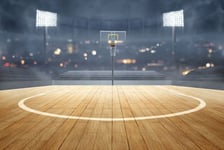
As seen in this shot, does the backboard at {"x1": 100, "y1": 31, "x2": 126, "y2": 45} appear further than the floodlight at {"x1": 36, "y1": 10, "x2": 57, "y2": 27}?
No

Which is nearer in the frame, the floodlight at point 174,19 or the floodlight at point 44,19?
the floodlight at point 44,19

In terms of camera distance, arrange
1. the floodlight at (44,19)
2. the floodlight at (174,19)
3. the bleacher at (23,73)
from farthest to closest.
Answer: the floodlight at (174,19)
the floodlight at (44,19)
the bleacher at (23,73)

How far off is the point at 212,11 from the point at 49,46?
99.4ft

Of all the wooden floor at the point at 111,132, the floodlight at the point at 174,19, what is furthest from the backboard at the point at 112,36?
the wooden floor at the point at 111,132

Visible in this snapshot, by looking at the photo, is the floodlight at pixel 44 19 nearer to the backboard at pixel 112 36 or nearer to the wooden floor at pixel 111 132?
the backboard at pixel 112 36

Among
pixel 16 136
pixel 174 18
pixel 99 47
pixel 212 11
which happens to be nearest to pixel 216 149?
pixel 16 136

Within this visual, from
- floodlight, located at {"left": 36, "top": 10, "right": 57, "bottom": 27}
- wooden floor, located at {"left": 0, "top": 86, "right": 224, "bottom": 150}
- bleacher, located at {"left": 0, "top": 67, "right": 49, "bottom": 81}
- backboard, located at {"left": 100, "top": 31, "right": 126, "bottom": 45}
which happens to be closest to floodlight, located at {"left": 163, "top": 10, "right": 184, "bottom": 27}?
backboard, located at {"left": 100, "top": 31, "right": 126, "bottom": 45}

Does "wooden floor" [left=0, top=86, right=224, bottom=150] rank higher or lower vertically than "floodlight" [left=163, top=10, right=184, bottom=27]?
lower

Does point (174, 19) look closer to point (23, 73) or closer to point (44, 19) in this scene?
point (44, 19)

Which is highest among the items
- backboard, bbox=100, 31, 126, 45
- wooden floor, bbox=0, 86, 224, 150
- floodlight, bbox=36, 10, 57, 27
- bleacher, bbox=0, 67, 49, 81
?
floodlight, bbox=36, 10, 57, 27

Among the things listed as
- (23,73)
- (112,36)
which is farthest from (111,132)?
(23,73)

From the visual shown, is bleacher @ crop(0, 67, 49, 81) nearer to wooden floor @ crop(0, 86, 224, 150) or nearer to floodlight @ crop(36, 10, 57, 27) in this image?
floodlight @ crop(36, 10, 57, 27)

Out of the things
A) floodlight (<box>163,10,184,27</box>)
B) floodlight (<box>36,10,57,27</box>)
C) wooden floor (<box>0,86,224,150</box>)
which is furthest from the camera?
floodlight (<box>163,10,184,27</box>)

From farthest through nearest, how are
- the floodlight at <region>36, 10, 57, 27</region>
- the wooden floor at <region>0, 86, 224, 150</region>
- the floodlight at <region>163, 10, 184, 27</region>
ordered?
the floodlight at <region>163, 10, 184, 27</region>, the floodlight at <region>36, 10, 57, 27</region>, the wooden floor at <region>0, 86, 224, 150</region>
